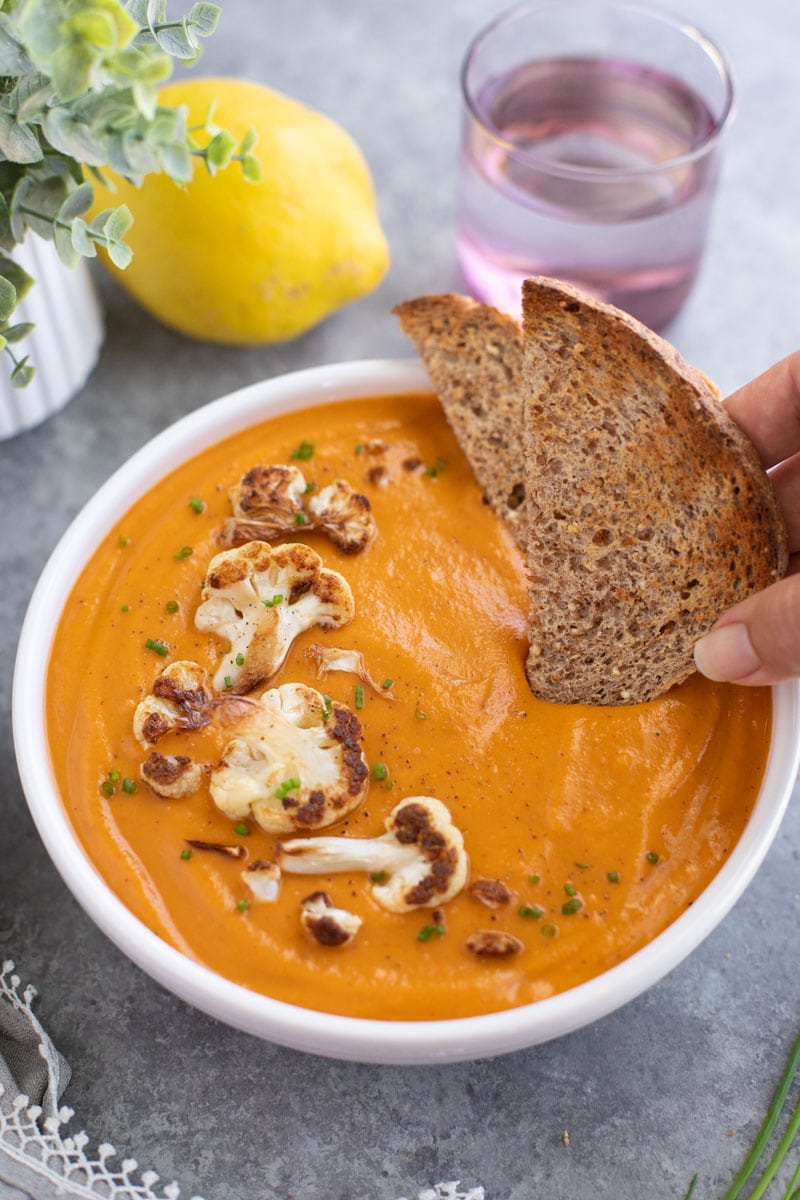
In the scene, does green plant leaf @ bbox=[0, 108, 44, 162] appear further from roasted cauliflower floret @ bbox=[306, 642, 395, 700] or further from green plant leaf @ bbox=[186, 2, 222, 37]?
roasted cauliflower floret @ bbox=[306, 642, 395, 700]

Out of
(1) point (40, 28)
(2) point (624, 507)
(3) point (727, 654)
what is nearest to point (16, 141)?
(1) point (40, 28)

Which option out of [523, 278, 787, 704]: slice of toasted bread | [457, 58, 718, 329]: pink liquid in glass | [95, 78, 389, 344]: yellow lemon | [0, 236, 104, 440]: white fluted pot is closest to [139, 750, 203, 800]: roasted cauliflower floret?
[523, 278, 787, 704]: slice of toasted bread

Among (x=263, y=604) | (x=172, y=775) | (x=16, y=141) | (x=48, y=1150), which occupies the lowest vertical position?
(x=48, y=1150)

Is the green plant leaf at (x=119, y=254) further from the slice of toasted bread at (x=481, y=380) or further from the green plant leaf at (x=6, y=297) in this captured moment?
the slice of toasted bread at (x=481, y=380)

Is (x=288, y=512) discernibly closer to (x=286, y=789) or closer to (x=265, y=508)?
(x=265, y=508)

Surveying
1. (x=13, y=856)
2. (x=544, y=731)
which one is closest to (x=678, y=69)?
(x=544, y=731)

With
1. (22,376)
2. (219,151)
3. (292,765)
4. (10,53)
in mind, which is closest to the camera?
(10,53)
